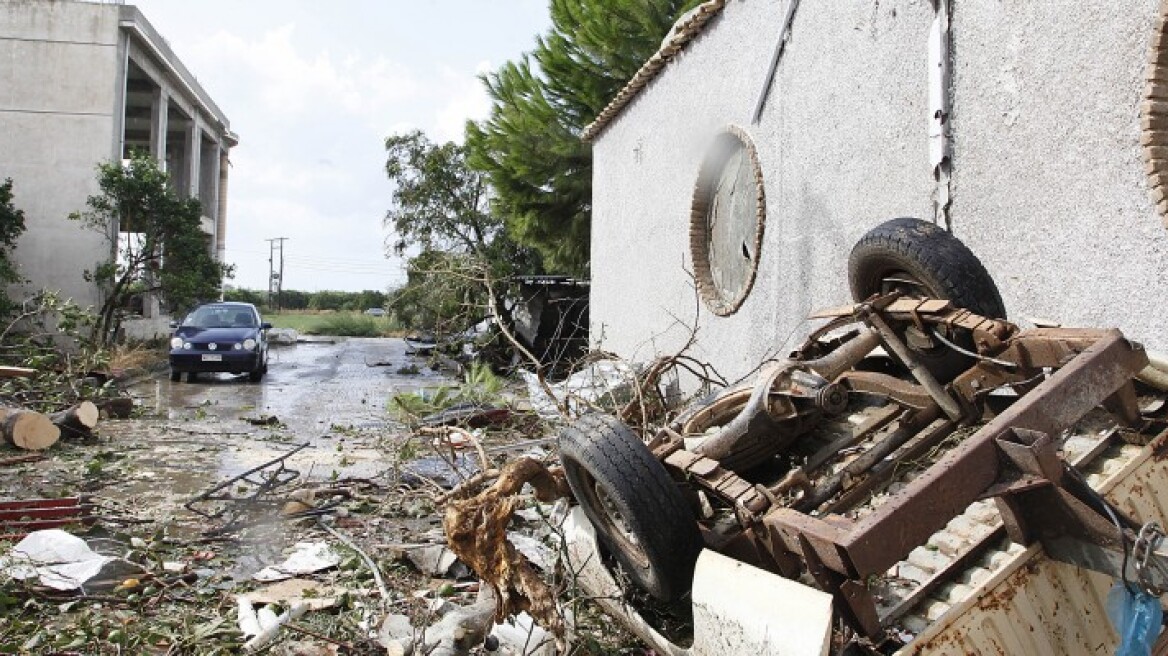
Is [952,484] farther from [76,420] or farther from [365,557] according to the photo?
[76,420]

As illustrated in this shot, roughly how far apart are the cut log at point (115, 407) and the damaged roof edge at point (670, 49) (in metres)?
7.78

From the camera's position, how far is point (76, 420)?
29.8ft

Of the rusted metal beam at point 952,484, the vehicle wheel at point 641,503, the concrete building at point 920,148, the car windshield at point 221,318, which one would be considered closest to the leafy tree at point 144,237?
the car windshield at point 221,318

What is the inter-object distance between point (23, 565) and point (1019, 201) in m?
5.77

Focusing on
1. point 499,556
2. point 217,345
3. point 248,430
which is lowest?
point 248,430

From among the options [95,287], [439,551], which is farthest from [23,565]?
[95,287]

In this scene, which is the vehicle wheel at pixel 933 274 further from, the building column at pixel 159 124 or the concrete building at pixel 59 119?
the building column at pixel 159 124

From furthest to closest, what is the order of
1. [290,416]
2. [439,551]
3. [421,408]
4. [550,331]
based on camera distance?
[550,331] → [290,416] → [421,408] → [439,551]

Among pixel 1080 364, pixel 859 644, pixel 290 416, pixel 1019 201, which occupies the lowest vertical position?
pixel 290 416

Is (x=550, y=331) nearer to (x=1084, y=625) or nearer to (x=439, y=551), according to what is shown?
(x=439, y=551)

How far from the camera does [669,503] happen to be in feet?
10.4

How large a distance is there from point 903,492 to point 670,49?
8.45 m

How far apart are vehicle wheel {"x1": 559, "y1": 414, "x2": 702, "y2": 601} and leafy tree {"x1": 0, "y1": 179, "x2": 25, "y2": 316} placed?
20740 mm

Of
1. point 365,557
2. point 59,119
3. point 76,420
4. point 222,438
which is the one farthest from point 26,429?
point 59,119
